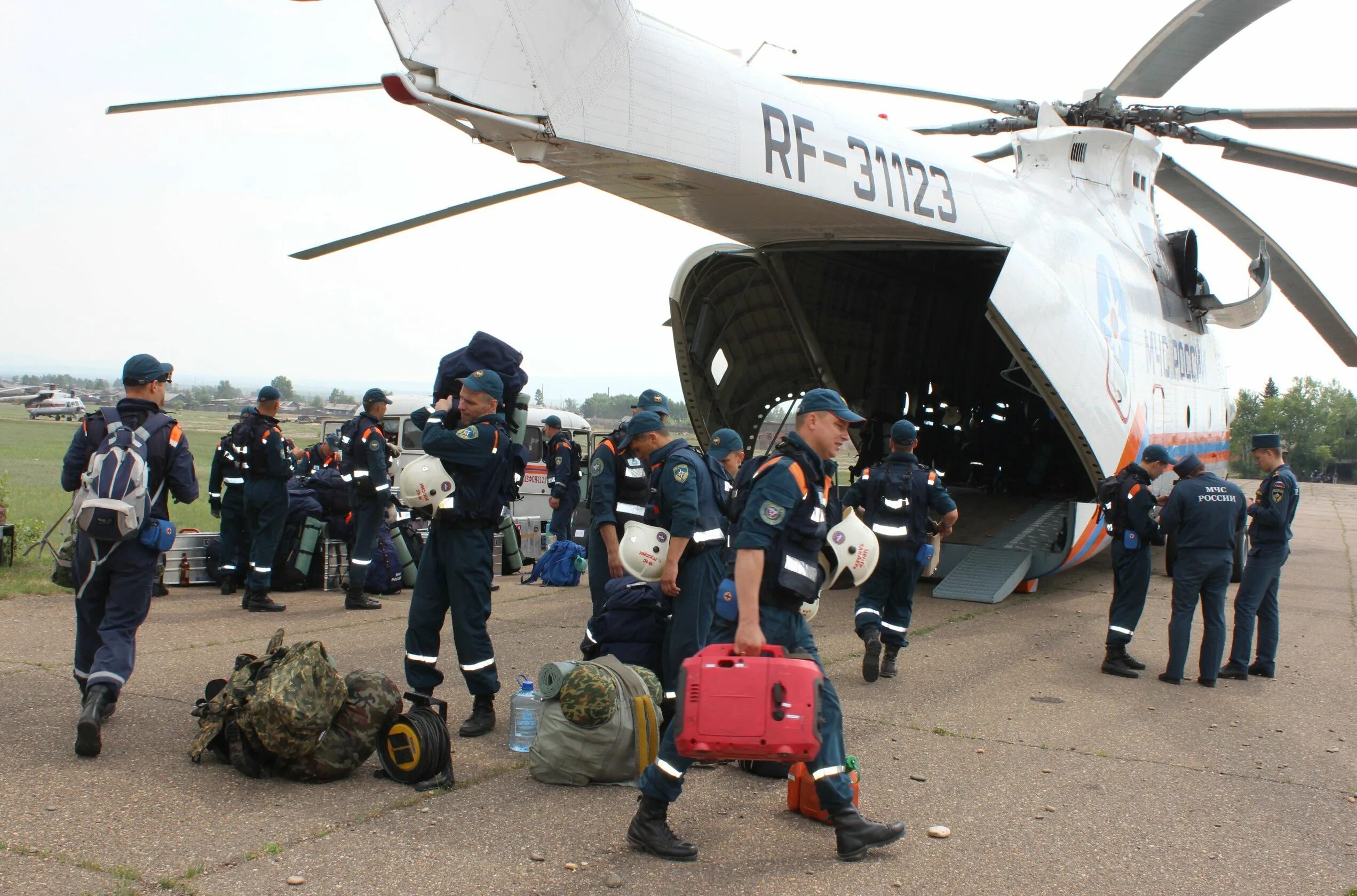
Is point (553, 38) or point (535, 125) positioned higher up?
point (553, 38)

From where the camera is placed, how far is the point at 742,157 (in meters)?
7.43

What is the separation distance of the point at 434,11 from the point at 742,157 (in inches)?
107

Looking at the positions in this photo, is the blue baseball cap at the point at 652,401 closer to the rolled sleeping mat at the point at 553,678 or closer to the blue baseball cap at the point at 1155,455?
the rolled sleeping mat at the point at 553,678

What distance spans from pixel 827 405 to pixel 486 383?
204cm

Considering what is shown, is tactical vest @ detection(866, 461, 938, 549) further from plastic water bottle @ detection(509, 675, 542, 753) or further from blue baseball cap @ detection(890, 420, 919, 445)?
plastic water bottle @ detection(509, 675, 542, 753)

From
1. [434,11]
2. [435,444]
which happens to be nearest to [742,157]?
[434,11]

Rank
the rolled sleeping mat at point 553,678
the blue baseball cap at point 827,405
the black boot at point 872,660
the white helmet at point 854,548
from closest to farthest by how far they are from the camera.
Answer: the blue baseball cap at point 827,405, the white helmet at point 854,548, the rolled sleeping mat at point 553,678, the black boot at point 872,660

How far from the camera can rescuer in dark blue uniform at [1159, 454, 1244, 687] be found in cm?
740

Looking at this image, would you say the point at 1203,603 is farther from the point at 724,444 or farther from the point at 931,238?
the point at 931,238

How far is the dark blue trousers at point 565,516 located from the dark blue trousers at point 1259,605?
773 centimetres

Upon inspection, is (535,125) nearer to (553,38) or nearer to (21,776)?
(553,38)

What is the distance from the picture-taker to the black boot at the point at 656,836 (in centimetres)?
389

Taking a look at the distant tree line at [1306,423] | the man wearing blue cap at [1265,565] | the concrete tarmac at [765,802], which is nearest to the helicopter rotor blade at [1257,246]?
the man wearing blue cap at [1265,565]

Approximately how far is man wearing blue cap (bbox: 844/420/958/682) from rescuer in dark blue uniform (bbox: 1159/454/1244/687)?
5.52 ft
